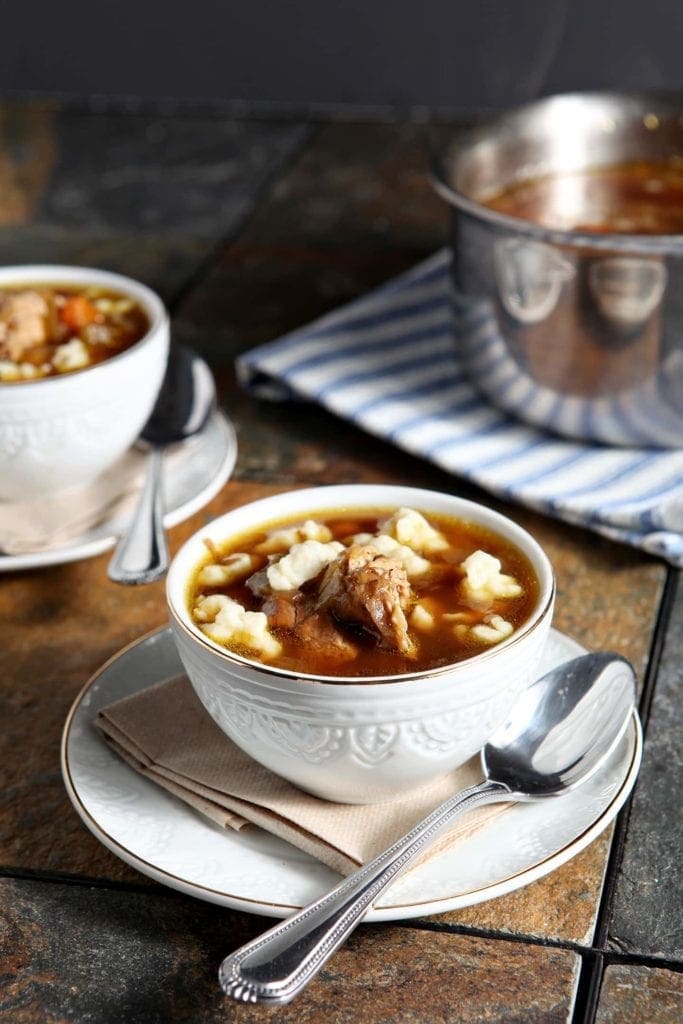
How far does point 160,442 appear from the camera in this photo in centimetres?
140

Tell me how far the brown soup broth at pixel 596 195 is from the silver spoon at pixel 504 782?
72 centimetres

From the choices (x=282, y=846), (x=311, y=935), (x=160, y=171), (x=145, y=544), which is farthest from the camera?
(x=160, y=171)

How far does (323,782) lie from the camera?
87cm

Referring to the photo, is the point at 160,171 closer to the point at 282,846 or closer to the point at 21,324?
the point at 21,324

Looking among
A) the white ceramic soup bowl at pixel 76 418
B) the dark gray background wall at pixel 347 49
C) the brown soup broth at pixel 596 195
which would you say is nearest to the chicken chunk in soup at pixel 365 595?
the white ceramic soup bowl at pixel 76 418

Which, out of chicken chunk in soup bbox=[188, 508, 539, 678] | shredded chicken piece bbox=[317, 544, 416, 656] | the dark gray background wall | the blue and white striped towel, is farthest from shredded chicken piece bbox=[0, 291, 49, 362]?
the dark gray background wall

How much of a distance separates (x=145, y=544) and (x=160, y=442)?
0.22 metres

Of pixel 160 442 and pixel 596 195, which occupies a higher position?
pixel 596 195

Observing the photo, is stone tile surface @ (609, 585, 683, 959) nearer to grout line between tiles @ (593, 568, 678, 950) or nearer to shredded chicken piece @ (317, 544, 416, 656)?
grout line between tiles @ (593, 568, 678, 950)

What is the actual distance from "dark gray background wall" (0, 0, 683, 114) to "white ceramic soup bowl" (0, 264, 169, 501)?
5.38 feet

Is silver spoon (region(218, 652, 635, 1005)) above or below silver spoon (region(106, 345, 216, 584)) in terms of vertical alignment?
above

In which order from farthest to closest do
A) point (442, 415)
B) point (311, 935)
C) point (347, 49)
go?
point (347, 49) < point (442, 415) < point (311, 935)

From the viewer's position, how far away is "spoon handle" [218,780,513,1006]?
0.72m

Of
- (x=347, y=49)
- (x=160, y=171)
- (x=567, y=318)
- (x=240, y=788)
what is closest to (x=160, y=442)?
(x=567, y=318)
